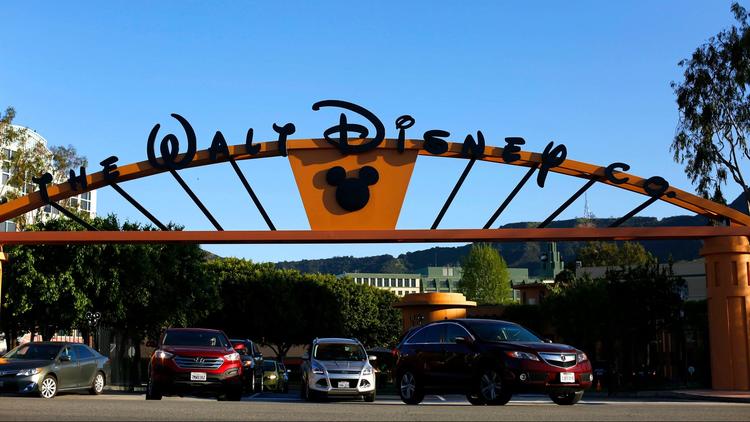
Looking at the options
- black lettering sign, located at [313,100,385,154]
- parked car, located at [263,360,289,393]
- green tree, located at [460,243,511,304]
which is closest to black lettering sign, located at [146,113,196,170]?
black lettering sign, located at [313,100,385,154]

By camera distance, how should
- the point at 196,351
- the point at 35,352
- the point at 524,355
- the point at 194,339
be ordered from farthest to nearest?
the point at 35,352 → the point at 194,339 → the point at 196,351 → the point at 524,355

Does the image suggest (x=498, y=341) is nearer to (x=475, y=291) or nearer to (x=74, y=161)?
(x=74, y=161)

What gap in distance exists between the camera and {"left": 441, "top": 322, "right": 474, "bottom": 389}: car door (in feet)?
57.2

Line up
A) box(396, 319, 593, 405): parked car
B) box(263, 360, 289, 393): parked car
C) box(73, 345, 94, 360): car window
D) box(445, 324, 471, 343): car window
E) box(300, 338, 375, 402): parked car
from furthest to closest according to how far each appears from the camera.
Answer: box(263, 360, 289, 393): parked car < box(73, 345, 94, 360): car window < box(300, 338, 375, 402): parked car < box(445, 324, 471, 343): car window < box(396, 319, 593, 405): parked car

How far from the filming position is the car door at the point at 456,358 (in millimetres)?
17438

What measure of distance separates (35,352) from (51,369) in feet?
3.42

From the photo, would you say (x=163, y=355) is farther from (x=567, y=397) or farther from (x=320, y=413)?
(x=567, y=397)

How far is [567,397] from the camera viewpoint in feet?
58.5

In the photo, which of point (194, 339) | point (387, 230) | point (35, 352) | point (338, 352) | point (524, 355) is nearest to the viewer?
point (524, 355)

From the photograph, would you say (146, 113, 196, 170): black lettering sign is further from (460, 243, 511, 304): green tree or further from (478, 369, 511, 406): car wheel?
(460, 243, 511, 304): green tree

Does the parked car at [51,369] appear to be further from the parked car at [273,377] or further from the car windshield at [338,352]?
the parked car at [273,377]

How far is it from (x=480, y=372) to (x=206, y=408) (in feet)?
18.4

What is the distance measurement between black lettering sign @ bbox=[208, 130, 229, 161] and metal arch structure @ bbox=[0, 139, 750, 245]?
0.07 m

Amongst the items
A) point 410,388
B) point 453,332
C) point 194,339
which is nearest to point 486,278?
point 194,339
